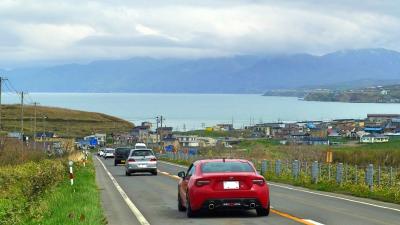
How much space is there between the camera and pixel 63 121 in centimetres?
16675

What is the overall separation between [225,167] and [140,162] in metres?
24.2

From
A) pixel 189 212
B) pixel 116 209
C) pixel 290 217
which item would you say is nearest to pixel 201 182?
pixel 189 212

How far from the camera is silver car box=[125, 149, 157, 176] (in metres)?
39.6

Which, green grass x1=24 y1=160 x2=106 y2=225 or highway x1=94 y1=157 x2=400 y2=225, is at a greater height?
green grass x1=24 y1=160 x2=106 y2=225

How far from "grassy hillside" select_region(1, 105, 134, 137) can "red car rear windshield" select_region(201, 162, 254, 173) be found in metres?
115

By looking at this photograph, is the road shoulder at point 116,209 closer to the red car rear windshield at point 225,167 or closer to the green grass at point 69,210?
the green grass at point 69,210

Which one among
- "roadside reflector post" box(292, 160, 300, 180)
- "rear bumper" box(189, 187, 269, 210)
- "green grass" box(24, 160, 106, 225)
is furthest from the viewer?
"roadside reflector post" box(292, 160, 300, 180)

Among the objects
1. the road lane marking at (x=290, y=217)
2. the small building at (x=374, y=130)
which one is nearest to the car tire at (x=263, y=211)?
the road lane marking at (x=290, y=217)

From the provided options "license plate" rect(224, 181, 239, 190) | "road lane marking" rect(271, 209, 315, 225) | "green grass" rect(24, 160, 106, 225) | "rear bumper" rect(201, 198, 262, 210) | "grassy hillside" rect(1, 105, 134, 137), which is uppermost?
"grassy hillside" rect(1, 105, 134, 137)

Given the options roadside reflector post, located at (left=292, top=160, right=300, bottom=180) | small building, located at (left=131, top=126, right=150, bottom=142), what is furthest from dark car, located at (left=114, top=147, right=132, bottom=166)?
small building, located at (left=131, top=126, right=150, bottom=142)

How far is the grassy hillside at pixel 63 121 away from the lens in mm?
139500

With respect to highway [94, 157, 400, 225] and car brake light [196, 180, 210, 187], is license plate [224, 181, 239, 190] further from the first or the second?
highway [94, 157, 400, 225]

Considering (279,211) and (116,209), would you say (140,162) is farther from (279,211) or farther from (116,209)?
(279,211)

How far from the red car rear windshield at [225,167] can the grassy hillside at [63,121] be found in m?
115
